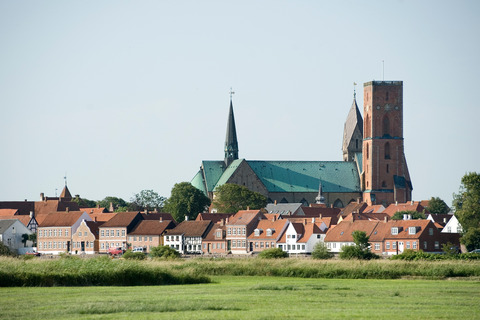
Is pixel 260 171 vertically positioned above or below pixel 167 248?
above

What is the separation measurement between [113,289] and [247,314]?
11359mm

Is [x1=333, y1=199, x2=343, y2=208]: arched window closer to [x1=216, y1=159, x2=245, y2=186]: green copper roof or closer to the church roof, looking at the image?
the church roof

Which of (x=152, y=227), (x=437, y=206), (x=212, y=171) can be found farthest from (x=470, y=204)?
(x=212, y=171)

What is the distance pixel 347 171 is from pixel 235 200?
30.7 m

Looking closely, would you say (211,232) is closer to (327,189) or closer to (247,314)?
(327,189)

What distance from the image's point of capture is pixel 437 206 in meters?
134

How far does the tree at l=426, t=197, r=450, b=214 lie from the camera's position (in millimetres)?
132887

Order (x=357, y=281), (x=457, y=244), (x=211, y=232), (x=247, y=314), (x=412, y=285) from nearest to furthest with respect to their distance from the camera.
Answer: (x=247, y=314) < (x=412, y=285) < (x=357, y=281) < (x=457, y=244) < (x=211, y=232)

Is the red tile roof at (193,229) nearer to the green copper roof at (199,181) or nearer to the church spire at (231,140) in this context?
the green copper roof at (199,181)

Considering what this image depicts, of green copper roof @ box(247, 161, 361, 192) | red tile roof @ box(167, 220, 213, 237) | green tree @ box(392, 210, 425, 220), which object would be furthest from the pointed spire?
red tile roof @ box(167, 220, 213, 237)

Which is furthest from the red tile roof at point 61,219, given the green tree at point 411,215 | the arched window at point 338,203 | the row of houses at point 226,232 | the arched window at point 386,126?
the arched window at point 386,126

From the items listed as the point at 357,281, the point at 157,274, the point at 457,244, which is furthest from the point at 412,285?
the point at 457,244

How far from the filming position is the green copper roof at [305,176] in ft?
514

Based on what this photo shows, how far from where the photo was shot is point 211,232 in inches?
4289
